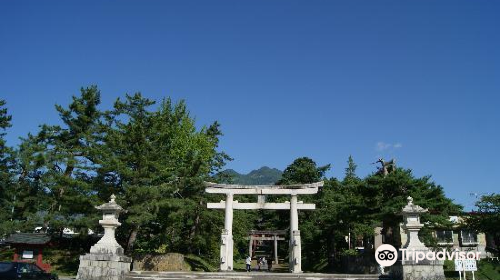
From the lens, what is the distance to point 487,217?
953 inches

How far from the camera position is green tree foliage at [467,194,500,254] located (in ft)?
78.3

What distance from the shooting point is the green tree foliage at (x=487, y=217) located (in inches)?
940

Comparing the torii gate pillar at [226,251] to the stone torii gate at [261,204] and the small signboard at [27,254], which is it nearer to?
the stone torii gate at [261,204]

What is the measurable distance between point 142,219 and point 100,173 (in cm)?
483

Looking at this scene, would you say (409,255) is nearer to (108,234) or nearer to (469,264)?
(469,264)

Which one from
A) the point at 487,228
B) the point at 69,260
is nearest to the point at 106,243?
the point at 69,260

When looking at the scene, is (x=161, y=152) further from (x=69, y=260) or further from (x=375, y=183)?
(x=375, y=183)

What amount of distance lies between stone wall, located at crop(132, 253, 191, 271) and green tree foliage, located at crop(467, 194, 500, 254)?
782 inches

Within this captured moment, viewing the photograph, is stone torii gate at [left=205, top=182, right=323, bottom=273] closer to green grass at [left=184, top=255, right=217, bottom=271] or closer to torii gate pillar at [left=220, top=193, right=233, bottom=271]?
torii gate pillar at [left=220, top=193, right=233, bottom=271]

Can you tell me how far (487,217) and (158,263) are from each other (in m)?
21.6

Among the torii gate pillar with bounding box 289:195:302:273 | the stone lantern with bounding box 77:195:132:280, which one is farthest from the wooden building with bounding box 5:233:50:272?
the torii gate pillar with bounding box 289:195:302:273

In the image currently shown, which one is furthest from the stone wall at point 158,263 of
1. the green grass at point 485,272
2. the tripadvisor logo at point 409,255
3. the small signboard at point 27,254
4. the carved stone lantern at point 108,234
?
the green grass at point 485,272

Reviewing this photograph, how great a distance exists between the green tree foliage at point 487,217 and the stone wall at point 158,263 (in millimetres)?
19864

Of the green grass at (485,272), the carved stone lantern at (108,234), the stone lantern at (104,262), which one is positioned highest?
the carved stone lantern at (108,234)
